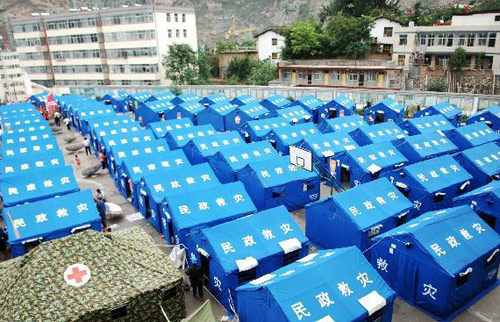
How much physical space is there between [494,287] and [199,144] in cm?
1298

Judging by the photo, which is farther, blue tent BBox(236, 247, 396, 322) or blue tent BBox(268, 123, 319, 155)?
blue tent BBox(268, 123, 319, 155)

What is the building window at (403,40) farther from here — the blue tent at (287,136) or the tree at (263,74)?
the blue tent at (287,136)

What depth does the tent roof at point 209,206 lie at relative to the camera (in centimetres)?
1219

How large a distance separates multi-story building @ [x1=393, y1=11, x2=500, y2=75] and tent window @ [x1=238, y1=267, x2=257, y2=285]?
39.2 m

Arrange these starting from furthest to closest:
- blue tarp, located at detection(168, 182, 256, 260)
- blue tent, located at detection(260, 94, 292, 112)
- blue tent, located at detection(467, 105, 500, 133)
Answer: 1. blue tent, located at detection(260, 94, 292, 112)
2. blue tent, located at detection(467, 105, 500, 133)
3. blue tarp, located at detection(168, 182, 256, 260)

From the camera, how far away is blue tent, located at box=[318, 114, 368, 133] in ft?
74.1

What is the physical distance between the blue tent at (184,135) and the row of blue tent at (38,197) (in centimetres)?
533

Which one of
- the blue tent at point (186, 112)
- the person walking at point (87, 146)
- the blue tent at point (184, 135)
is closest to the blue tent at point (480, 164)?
the blue tent at point (184, 135)

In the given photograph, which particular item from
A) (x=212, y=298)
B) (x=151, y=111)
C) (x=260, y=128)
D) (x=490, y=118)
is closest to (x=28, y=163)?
(x=212, y=298)

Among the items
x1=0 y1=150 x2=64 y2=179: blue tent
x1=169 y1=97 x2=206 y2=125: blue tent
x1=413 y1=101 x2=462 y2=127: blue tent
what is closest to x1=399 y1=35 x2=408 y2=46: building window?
x1=413 y1=101 x2=462 y2=127: blue tent

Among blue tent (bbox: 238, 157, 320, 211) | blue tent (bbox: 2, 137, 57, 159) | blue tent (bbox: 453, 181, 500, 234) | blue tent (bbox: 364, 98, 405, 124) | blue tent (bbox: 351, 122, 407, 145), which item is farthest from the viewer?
blue tent (bbox: 364, 98, 405, 124)

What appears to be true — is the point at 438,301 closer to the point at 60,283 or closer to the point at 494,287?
the point at 494,287

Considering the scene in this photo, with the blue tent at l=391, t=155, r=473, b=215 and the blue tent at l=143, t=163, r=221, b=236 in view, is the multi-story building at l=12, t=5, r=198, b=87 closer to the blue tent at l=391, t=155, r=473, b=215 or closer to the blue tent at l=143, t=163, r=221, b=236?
the blue tent at l=143, t=163, r=221, b=236

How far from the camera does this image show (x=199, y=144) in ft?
62.4
